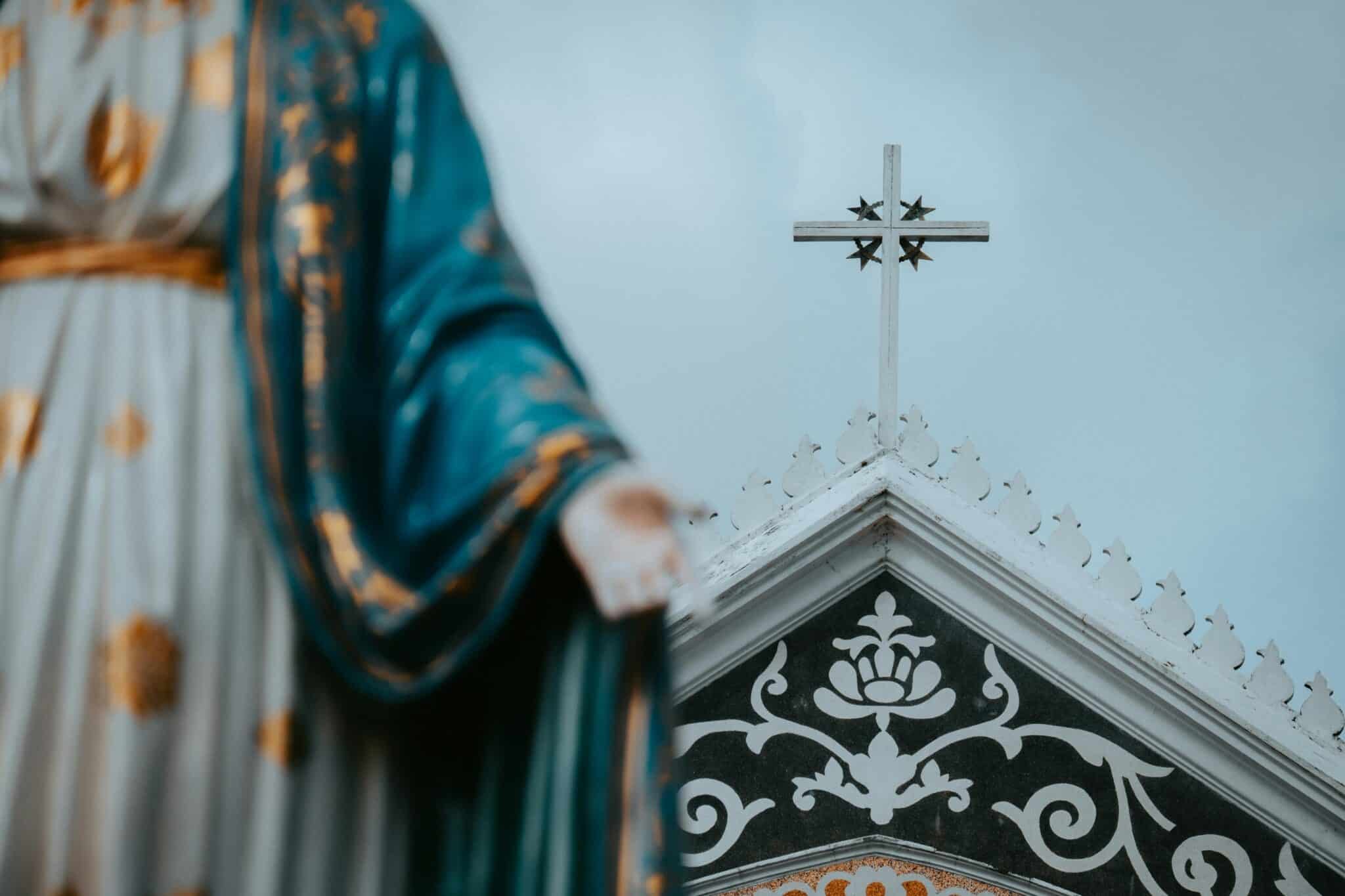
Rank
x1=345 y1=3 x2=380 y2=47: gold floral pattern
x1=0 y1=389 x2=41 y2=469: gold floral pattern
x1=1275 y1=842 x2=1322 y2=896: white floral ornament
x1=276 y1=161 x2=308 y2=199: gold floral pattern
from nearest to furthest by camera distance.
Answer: x1=0 y1=389 x2=41 y2=469: gold floral pattern
x1=276 y1=161 x2=308 y2=199: gold floral pattern
x1=345 y1=3 x2=380 y2=47: gold floral pattern
x1=1275 y1=842 x2=1322 y2=896: white floral ornament

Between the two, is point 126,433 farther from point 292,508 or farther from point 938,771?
point 938,771

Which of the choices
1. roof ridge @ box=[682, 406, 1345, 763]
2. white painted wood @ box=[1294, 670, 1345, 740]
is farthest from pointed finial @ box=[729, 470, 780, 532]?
white painted wood @ box=[1294, 670, 1345, 740]

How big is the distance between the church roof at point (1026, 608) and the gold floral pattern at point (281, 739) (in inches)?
151

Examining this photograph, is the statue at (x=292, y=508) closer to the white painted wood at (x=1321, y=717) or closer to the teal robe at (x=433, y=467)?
the teal robe at (x=433, y=467)

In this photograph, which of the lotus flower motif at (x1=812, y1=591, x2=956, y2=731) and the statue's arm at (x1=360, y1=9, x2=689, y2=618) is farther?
the lotus flower motif at (x1=812, y1=591, x2=956, y2=731)

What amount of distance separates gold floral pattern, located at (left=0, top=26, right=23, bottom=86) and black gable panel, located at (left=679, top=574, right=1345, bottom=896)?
3.82m

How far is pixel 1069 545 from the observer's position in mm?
5680

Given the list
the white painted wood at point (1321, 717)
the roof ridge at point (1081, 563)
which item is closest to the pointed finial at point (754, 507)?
the roof ridge at point (1081, 563)

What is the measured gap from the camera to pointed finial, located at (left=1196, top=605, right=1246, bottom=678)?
5488 millimetres

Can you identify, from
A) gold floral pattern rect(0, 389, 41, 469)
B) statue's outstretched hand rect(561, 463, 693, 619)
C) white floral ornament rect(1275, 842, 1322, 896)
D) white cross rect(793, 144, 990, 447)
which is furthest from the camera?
white cross rect(793, 144, 990, 447)

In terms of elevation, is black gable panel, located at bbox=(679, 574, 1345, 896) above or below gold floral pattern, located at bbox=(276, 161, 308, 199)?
above

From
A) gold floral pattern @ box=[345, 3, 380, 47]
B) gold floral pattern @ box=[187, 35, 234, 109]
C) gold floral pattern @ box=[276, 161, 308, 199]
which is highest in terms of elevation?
gold floral pattern @ box=[345, 3, 380, 47]

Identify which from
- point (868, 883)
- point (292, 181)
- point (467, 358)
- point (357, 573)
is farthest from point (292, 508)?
Result: point (868, 883)

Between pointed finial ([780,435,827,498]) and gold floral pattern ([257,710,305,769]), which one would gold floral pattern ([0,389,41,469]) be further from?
pointed finial ([780,435,827,498])
